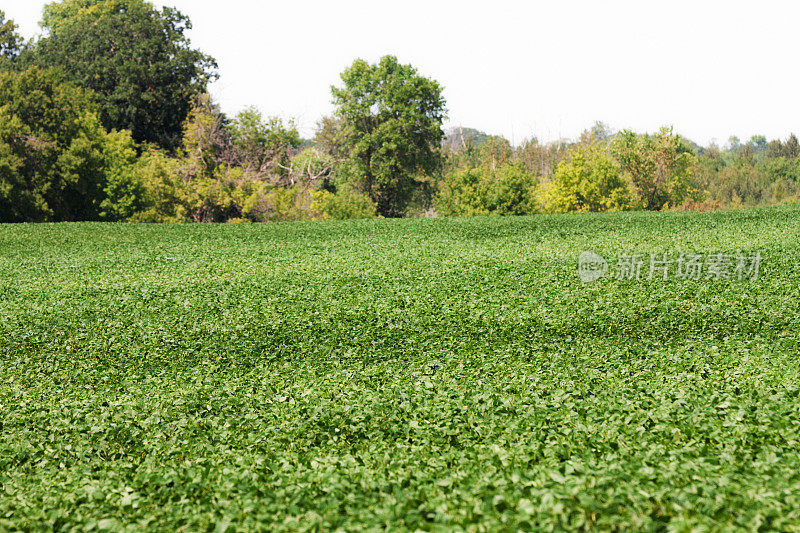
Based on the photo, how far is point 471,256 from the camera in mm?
22578

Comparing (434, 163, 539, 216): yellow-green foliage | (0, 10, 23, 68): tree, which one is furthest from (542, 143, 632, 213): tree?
(0, 10, 23, 68): tree

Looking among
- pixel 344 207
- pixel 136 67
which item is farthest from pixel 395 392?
pixel 136 67

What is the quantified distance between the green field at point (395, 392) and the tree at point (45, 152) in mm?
14891

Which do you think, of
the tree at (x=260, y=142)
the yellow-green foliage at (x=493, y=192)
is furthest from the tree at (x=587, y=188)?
the tree at (x=260, y=142)

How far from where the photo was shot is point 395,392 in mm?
11250

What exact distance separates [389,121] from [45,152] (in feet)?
84.6

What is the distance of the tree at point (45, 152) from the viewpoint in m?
35.5

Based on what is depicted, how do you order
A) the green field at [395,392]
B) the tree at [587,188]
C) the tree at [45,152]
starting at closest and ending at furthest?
the green field at [395,392]
the tree at [45,152]
the tree at [587,188]

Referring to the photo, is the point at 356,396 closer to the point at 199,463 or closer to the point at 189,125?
the point at 199,463

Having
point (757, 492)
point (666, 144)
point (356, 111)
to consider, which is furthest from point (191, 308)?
point (666, 144)

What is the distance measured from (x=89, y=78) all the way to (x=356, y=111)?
2243 cm

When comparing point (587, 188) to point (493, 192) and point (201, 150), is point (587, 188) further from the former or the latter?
point (201, 150)

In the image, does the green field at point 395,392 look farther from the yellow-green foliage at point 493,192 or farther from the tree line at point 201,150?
the yellow-green foliage at point 493,192

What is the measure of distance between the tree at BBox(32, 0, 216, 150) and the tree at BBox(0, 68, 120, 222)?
8.63 m
